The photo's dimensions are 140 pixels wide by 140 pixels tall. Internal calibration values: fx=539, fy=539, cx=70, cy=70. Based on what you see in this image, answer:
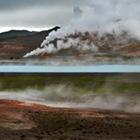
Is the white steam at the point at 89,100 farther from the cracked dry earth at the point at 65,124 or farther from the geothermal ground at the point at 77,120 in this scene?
the cracked dry earth at the point at 65,124

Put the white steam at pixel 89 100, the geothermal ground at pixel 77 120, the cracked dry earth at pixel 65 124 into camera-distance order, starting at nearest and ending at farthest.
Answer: the cracked dry earth at pixel 65 124 → the geothermal ground at pixel 77 120 → the white steam at pixel 89 100

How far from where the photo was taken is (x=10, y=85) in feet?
173

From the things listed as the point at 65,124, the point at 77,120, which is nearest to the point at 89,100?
the point at 77,120

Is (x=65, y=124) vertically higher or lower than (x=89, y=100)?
higher

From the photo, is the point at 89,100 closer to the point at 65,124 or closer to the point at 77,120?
the point at 77,120

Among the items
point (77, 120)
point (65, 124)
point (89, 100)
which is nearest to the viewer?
point (65, 124)

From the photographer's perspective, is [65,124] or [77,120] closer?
[65,124]

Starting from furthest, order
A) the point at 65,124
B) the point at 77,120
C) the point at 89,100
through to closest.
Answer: the point at 89,100 < the point at 77,120 < the point at 65,124

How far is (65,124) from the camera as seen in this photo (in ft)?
75.5

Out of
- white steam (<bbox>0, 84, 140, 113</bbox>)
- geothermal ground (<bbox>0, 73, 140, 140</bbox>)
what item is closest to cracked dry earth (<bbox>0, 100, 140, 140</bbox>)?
geothermal ground (<bbox>0, 73, 140, 140</bbox>)

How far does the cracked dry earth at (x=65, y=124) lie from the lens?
20125 millimetres

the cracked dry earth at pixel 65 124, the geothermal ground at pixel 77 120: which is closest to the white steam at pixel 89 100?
the geothermal ground at pixel 77 120

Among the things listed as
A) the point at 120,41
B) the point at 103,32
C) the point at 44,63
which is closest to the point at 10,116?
the point at 44,63

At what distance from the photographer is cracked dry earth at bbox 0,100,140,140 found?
66.0 feet
